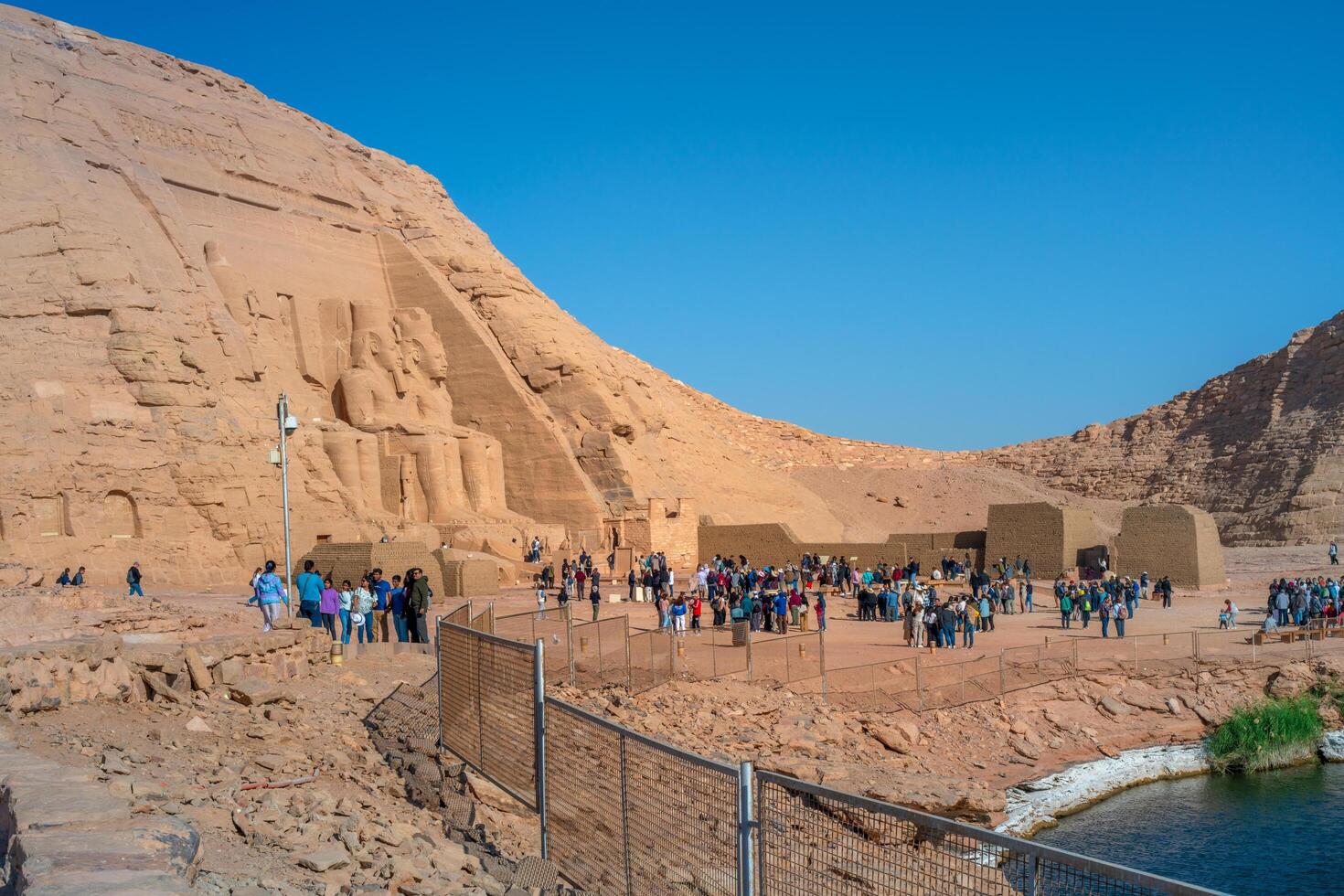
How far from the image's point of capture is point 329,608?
14539 millimetres

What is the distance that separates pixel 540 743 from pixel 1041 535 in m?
25.1

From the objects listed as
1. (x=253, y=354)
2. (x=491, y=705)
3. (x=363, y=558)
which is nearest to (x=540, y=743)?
(x=491, y=705)

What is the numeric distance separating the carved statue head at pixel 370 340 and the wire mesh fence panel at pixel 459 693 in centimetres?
2370

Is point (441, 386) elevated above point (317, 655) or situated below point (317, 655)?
above

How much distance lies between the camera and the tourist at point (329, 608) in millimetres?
14516

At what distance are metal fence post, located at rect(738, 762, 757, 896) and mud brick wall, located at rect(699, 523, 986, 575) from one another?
85.5 ft

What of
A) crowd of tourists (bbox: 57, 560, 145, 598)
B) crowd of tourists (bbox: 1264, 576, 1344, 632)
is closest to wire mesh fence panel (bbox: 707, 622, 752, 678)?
crowd of tourists (bbox: 57, 560, 145, 598)

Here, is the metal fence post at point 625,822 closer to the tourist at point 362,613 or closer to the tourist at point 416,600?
the tourist at point 416,600

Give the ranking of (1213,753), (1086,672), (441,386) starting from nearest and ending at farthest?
(1213,753), (1086,672), (441,386)

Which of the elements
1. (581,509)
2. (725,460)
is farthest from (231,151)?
(725,460)

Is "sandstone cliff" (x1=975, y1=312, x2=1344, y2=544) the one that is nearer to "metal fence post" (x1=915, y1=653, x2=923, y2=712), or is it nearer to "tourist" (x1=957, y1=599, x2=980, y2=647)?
"tourist" (x1=957, y1=599, x2=980, y2=647)

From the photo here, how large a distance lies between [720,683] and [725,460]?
26.2 meters

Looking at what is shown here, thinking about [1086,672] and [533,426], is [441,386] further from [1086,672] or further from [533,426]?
[1086,672]

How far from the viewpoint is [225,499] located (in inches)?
891
